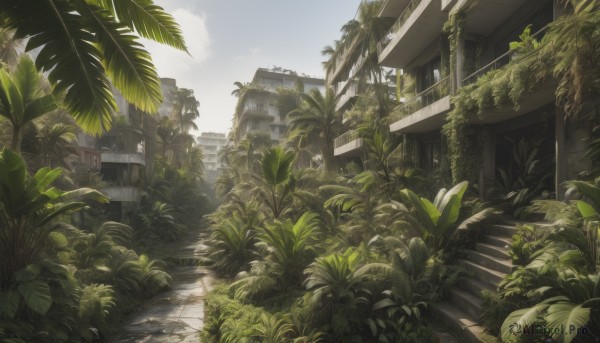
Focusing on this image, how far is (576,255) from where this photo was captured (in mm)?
5094

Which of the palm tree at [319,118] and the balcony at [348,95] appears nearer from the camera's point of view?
the palm tree at [319,118]

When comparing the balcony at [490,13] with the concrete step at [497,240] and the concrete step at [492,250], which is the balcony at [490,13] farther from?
the concrete step at [492,250]

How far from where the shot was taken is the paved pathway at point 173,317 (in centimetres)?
823

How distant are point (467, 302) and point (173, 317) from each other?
7.72 meters

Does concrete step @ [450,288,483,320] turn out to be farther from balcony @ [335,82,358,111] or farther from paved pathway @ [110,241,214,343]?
balcony @ [335,82,358,111]

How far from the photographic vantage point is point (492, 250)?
762 cm

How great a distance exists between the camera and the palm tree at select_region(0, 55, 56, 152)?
24.2 ft

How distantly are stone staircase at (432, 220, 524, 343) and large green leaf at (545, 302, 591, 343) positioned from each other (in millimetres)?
1365

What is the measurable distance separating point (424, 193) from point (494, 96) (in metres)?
5.15

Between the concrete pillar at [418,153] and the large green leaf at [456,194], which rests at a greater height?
the concrete pillar at [418,153]

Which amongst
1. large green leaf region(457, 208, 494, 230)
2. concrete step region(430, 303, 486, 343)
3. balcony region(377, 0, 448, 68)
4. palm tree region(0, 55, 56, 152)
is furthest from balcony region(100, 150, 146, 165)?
concrete step region(430, 303, 486, 343)

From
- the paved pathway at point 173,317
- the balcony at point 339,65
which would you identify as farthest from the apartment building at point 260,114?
the paved pathway at point 173,317

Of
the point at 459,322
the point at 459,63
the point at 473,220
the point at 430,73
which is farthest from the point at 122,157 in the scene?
the point at 459,322

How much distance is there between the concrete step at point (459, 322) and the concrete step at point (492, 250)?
5.42 ft
